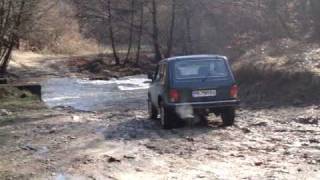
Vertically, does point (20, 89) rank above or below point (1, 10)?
below

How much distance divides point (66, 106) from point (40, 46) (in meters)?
37.5

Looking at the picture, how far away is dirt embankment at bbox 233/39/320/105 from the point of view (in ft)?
69.1

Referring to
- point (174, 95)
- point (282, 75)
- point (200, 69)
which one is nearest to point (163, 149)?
point (174, 95)

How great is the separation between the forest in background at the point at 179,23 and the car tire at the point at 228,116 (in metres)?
13.4

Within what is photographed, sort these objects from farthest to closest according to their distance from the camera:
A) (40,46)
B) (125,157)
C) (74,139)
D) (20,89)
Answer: (40,46)
(20,89)
(74,139)
(125,157)

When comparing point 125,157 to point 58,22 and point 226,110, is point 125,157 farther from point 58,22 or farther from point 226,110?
point 58,22

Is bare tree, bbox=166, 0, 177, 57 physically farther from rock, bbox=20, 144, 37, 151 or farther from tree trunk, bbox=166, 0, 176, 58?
rock, bbox=20, 144, 37, 151

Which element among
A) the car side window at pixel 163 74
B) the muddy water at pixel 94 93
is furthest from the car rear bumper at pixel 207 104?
the muddy water at pixel 94 93

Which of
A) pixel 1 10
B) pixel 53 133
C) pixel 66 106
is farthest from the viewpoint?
pixel 1 10

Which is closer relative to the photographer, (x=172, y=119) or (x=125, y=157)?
(x=125, y=157)

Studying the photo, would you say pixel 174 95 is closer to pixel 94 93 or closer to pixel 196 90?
pixel 196 90

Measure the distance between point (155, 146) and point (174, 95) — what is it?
2.37m

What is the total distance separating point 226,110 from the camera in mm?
15703

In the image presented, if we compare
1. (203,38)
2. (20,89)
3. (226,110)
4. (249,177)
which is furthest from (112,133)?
(203,38)
